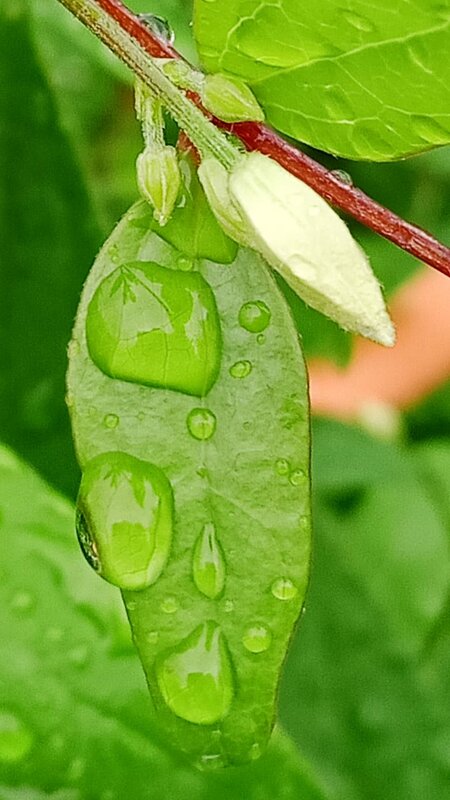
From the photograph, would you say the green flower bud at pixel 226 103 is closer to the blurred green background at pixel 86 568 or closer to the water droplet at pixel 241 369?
the water droplet at pixel 241 369

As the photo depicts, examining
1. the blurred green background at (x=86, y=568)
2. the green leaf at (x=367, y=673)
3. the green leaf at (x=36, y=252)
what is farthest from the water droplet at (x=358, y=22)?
the green leaf at (x=367, y=673)

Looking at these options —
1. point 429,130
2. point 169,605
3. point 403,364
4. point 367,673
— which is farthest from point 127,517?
point 403,364

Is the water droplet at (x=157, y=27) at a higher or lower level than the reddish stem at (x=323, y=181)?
higher

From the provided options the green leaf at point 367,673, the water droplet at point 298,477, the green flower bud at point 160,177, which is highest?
the green flower bud at point 160,177

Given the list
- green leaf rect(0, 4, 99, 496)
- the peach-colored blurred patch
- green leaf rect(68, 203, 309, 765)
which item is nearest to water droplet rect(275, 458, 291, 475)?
green leaf rect(68, 203, 309, 765)

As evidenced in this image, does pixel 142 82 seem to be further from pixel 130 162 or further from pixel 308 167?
pixel 130 162
